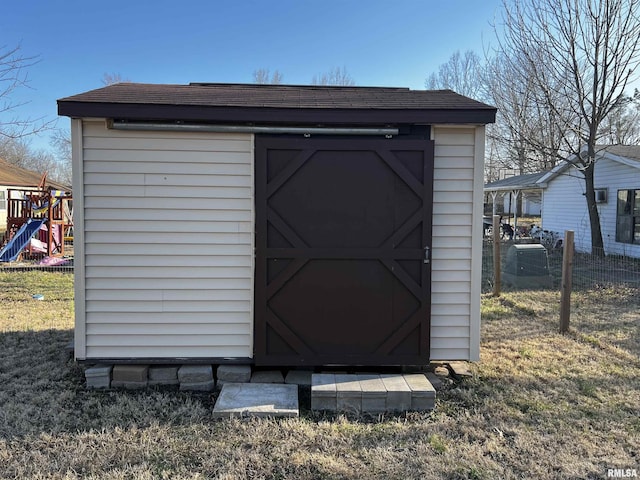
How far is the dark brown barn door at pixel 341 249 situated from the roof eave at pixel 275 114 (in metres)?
0.17

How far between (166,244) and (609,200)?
1255cm

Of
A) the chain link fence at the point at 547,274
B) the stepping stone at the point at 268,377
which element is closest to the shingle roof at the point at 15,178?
the chain link fence at the point at 547,274

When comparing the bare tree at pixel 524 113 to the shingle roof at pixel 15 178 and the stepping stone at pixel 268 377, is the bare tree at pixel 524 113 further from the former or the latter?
the shingle roof at pixel 15 178

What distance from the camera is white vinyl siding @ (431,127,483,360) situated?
3.73m

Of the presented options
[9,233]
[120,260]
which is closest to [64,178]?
[9,233]

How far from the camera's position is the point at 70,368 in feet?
13.2

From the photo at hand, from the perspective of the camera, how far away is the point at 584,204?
1352 centimetres

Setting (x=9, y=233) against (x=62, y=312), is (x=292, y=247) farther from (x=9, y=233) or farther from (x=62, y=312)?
(x=9, y=233)

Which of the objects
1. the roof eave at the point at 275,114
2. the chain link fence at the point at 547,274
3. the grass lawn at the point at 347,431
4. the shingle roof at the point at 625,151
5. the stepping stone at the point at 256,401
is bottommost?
the grass lawn at the point at 347,431

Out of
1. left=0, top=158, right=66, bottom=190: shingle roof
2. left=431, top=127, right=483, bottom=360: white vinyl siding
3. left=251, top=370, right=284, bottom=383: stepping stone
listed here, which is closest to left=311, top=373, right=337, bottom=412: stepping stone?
left=251, top=370, right=284, bottom=383: stepping stone

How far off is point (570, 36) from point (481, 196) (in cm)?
882

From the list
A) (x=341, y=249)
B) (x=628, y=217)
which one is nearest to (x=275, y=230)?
(x=341, y=249)

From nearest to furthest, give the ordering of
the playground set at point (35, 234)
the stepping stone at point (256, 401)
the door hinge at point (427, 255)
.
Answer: the stepping stone at point (256, 401) < the door hinge at point (427, 255) < the playground set at point (35, 234)

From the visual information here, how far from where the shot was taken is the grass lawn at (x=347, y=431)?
2.53 m
